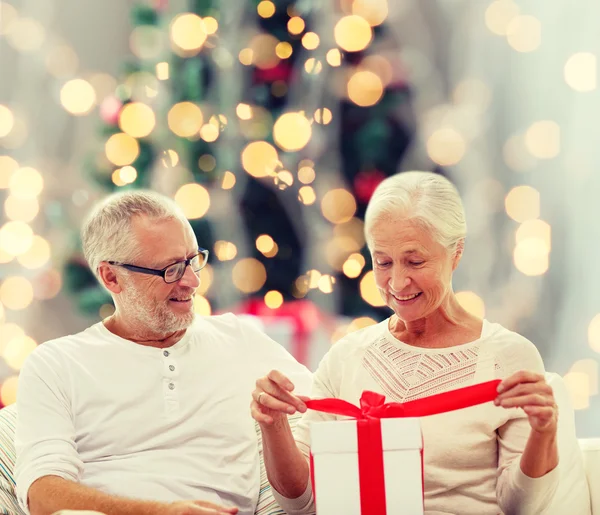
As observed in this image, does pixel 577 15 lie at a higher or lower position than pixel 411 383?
higher

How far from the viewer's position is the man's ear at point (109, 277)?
2.05 metres

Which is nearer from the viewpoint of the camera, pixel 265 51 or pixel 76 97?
pixel 265 51

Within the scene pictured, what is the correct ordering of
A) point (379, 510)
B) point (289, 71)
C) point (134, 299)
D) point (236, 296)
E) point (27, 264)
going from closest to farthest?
point (379, 510) < point (134, 299) < point (289, 71) < point (236, 296) < point (27, 264)

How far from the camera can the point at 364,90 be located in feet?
10.7

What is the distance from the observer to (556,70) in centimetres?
362

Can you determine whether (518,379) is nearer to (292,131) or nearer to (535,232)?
(292,131)

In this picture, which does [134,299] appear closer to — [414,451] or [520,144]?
[414,451]

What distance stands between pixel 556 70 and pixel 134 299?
2.42 metres

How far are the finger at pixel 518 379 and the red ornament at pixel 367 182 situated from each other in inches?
74.6

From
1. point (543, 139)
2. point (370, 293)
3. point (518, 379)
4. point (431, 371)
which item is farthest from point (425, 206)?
point (543, 139)

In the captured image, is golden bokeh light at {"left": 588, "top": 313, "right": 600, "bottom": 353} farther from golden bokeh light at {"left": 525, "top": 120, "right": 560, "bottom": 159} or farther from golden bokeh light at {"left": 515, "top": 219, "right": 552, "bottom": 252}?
golden bokeh light at {"left": 525, "top": 120, "right": 560, "bottom": 159}

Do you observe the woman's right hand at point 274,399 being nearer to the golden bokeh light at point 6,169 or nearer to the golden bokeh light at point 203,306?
the golden bokeh light at point 203,306

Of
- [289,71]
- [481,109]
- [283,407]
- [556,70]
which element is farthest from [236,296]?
[283,407]

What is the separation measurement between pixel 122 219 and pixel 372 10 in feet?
6.19
